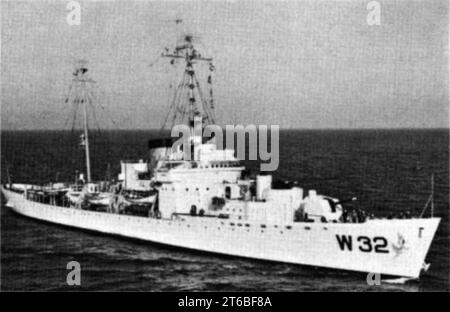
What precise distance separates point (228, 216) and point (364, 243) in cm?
594

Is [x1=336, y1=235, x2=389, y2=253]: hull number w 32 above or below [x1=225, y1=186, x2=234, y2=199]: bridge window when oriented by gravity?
below

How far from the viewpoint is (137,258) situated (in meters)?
22.7

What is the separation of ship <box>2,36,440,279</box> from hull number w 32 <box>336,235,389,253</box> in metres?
0.04

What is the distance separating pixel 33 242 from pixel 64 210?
382cm

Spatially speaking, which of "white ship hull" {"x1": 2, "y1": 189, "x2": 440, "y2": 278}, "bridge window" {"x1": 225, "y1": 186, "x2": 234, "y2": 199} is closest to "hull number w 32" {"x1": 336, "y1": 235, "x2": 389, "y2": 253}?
"white ship hull" {"x1": 2, "y1": 189, "x2": 440, "y2": 278}

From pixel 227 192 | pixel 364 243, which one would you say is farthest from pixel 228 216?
pixel 364 243

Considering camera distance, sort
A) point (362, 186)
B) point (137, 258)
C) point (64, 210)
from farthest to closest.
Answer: point (362, 186)
point (64, 210)
point (137, 258)

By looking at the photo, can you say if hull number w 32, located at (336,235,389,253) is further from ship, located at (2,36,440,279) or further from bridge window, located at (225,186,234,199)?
bridge window, located at (225,186,234,199)

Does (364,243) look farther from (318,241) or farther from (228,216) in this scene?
(228,216)

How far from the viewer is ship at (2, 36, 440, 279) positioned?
19.0 m

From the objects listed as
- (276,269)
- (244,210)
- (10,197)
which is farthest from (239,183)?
(10,197)

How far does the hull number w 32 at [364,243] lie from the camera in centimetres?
1891

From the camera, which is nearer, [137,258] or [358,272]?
[358,272]
